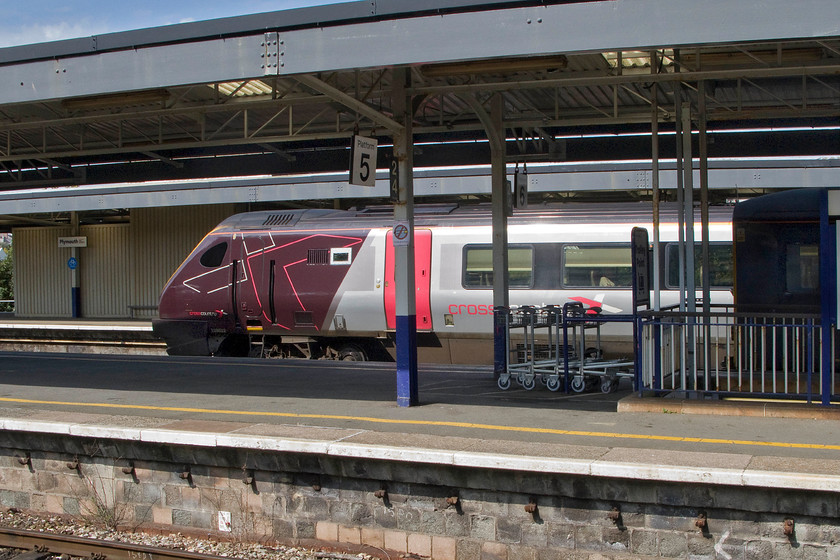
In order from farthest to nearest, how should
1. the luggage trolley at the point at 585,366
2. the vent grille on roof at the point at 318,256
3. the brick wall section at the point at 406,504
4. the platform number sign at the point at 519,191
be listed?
the vent grille on roof at the point at 318,256, the platform number sign at the point at 519,191, the luggage trolley at the point at 585,366, the brick wall section at the point at 406,504

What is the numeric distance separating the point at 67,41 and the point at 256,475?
5311mm

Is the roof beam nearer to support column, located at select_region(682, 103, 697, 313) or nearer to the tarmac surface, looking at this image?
the tarmac surface

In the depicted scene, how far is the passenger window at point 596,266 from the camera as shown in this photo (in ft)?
47.6

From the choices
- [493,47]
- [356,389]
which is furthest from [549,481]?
[356,389]

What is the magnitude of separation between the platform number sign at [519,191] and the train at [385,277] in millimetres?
2621

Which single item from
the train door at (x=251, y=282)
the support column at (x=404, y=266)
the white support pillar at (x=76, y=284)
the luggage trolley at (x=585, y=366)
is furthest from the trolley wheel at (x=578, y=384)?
Answer: the white support pillar at (x=76, y=284)

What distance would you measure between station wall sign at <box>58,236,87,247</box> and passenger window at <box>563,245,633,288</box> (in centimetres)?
2065

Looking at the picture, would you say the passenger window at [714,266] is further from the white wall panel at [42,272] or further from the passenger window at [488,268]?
the white wall panel at [42,272]

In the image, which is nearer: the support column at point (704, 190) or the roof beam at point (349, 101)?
the roof beam at point (349, 101)

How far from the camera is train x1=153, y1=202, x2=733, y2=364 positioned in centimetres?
1460


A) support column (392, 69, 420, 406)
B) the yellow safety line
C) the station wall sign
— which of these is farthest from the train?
the station wall sign

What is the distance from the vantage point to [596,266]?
14.7 meters

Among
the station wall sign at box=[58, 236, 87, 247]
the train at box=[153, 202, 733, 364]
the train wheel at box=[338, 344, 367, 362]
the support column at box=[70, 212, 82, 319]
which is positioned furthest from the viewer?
the support column at box=[70, 212, 82, 319]

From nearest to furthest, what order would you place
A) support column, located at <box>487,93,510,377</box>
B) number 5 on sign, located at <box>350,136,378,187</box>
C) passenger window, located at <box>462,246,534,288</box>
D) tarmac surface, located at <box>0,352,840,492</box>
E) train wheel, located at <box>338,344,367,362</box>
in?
tarmac surface, located at <box>0,352,840,492</box> → number 5 on sign, located at <box>350,136,378,187</box> → support column, located at <box>487,93,510,377</box> → passenger window, located at <box>462,246,534,288</box> → train wheel, located at <box>338,344,367,362</box>
